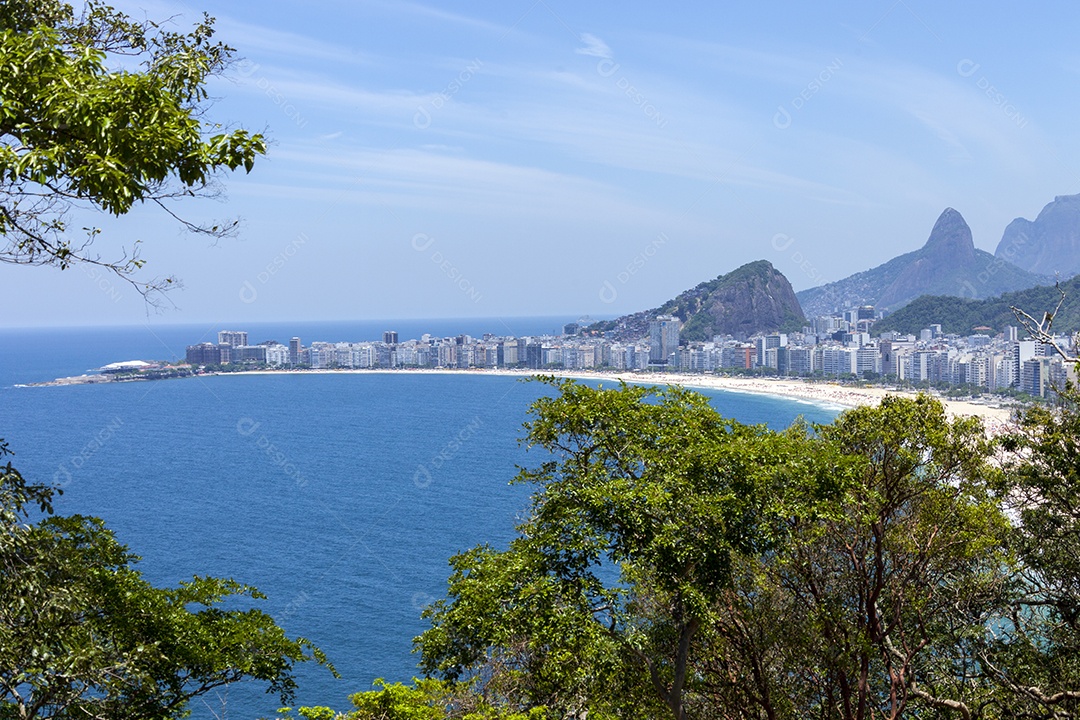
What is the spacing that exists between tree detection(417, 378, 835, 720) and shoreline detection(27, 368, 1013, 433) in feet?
192

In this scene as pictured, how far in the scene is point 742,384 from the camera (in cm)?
9731

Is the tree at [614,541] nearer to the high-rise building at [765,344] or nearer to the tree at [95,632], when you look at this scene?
the tree at [95,632]

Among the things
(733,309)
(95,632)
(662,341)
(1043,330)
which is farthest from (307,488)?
(733,309)

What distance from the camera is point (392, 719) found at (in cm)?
730

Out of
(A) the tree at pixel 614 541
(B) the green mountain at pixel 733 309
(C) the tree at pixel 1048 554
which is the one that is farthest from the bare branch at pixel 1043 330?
(B) the green mountain at pixel 733 309

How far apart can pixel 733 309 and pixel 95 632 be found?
146m

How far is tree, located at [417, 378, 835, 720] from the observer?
19.5 feet

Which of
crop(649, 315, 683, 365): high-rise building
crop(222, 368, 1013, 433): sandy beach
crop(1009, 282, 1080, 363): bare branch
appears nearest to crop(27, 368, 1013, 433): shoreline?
crop(222, 368, 1013, 433): sandy beach

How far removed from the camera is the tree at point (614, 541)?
19.5 ft

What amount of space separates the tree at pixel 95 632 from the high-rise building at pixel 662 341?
114 metres

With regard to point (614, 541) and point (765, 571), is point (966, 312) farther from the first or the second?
point (614, 541)

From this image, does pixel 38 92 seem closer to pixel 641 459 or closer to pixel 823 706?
pixel 641 459

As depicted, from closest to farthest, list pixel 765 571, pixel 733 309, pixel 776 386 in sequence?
1. pixel 765 571
2. pixel 776 386
3. pixel 733 309

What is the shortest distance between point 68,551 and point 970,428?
7.69 m
